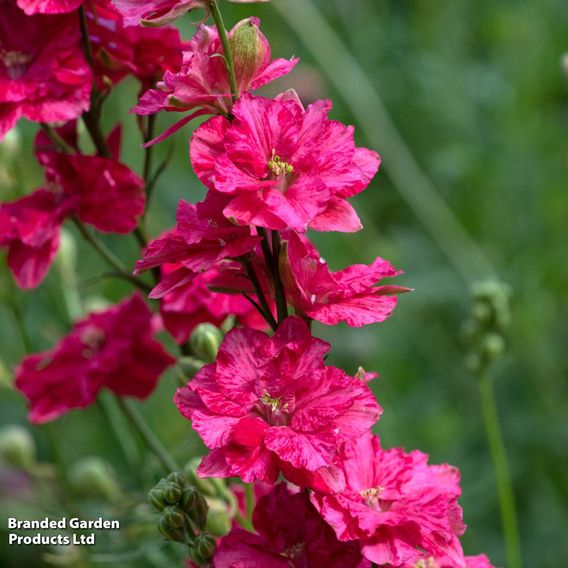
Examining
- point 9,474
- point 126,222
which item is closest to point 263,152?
point 126,222

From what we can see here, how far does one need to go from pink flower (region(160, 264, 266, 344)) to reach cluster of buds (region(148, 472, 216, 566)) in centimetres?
18

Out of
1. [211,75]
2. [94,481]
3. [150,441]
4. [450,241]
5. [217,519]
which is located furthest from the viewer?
[450,241]

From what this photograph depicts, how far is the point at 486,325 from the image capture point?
2.96ft

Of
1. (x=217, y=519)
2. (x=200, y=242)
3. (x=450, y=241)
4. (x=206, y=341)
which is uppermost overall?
(x=200, y=242)

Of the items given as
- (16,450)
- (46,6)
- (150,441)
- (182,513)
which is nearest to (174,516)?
(182,513)

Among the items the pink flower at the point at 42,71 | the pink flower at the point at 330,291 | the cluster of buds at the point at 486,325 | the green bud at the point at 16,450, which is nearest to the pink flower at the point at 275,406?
the pink flower at the point at 330,291

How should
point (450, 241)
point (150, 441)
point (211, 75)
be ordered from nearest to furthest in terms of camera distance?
1. point (211, 75)
2. point (150, 441)
3. point (450, 241)

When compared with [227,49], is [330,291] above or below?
below

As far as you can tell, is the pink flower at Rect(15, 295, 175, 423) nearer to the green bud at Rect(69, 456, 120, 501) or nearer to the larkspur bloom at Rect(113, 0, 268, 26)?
the green bud at Rect(69, 456, 120, 501)

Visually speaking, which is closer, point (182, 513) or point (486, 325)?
point (182, 513)

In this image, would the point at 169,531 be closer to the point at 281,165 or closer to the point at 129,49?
the point at 281,165

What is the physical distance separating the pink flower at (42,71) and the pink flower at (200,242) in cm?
16

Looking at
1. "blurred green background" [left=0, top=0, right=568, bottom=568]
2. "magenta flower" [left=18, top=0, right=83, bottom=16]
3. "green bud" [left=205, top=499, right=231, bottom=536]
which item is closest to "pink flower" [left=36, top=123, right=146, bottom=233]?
"magenta flower" [left=18, top=0, right=83, bottom=16]

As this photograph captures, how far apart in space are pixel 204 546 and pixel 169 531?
0.03 meters
